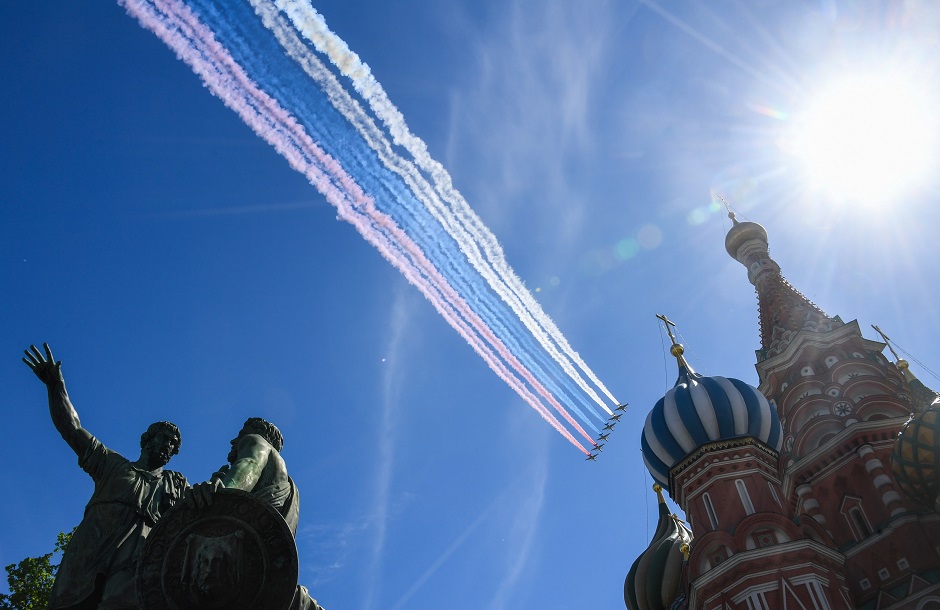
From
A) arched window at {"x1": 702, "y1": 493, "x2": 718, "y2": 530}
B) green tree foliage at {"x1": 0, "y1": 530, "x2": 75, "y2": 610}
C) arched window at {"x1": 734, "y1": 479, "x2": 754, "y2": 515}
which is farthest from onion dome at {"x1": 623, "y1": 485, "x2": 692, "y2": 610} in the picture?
green tree foliage at {"x1": 0, "y1": 530, "x2": 75, "y2": 610}

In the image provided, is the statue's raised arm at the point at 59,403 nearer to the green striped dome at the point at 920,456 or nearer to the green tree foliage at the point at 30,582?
the green tree foliage at the point at 30,582

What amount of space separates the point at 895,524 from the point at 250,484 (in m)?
20.1

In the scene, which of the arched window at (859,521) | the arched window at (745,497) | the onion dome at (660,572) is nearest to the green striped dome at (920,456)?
the arched window at (859,521)

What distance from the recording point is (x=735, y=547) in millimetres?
19938

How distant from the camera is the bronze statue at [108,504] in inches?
229

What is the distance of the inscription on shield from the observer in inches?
218

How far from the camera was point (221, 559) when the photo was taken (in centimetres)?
556

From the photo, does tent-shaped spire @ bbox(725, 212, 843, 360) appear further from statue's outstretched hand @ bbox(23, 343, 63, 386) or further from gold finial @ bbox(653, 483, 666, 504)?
statue's outstretched hand @ bbox(23, 343, 63, 386)

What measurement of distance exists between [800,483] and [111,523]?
899 inches

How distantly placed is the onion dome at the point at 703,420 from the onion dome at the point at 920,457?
4010mm

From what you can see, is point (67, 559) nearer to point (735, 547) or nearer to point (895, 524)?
point (735, 547)

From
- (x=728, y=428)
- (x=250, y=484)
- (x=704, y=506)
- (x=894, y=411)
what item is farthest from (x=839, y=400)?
(x=250, y=484)

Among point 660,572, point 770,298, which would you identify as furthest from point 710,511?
point 770,298

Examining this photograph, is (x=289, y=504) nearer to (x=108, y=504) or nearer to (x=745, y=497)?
(x=108, y=504)
